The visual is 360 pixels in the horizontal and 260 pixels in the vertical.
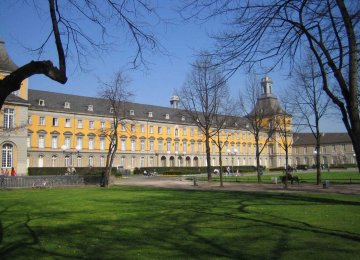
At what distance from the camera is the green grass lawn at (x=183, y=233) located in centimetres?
774

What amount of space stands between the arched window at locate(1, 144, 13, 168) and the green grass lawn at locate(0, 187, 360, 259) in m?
30.4

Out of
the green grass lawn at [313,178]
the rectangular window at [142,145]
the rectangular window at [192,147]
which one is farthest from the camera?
the rectangular window at [192,147]

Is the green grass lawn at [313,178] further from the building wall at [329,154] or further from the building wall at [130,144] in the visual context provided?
the building wall at [329,154]

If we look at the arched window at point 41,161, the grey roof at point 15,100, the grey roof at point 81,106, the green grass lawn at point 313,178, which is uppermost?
the grey roof at point 81,106

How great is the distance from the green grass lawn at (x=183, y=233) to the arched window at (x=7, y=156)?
30.4 meters

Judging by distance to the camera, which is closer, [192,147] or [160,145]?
[160,145]

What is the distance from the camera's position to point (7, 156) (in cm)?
4300

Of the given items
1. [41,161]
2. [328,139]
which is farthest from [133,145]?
[328,139]

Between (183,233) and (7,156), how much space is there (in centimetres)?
3846

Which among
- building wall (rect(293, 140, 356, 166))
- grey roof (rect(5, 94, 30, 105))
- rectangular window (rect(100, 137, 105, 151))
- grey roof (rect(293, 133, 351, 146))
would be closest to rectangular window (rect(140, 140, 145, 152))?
rectangular window (rect(100, 137, 105, 151))

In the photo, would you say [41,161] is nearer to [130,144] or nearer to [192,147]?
[130,144]

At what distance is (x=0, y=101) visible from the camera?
4.79 metres

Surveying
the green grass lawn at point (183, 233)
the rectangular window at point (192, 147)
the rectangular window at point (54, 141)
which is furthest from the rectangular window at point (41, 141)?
the green grass lawn at point (183, 233)

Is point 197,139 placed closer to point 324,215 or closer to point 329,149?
point 329,149
